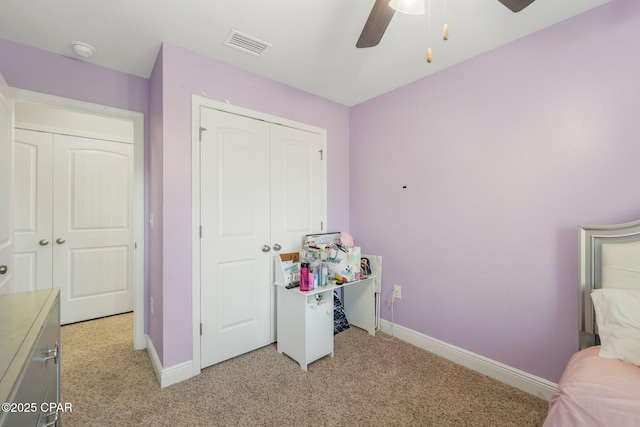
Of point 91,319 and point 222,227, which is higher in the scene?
point 222,227

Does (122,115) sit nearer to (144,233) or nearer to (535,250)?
(144,233)

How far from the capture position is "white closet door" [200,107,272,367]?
7.04 ft

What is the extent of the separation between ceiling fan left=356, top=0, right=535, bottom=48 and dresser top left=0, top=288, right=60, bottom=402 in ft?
5.46

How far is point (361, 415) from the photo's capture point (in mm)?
1655

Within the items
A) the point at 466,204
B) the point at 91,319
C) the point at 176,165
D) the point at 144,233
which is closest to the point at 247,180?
the point at 176,165

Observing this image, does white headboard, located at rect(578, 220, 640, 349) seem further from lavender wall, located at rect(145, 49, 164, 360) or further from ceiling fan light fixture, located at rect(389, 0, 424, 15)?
lavender wall, located at rect(145, 49, 164, 360)

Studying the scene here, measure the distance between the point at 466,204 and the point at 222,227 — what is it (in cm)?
193

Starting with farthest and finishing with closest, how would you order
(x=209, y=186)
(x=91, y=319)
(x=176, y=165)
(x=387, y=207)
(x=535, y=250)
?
(x=91, y=319) → (x=387, y=207) → (x=209, y=186) → (x=176, y=165) → (x=535, y=250)

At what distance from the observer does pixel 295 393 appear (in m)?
1.86

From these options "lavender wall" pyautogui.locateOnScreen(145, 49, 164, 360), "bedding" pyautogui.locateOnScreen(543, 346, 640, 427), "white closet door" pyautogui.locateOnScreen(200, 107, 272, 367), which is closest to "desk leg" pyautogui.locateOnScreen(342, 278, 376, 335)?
"white closet door" pyautogui.locateOnScreen(200, 107, 272, 367)

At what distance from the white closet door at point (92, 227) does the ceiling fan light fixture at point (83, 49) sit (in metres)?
1.40

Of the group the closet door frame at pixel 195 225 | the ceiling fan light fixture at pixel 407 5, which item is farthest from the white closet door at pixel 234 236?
the ceiling fan light fixture at pixel 407 5

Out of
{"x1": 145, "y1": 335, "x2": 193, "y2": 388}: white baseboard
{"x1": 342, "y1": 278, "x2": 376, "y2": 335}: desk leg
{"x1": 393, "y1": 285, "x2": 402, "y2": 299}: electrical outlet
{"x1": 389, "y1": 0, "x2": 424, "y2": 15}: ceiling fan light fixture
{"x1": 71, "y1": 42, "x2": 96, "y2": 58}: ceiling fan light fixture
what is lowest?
{"x1": 145, "y1": 335, "x2": 193, "y2": 388}: white baseboard

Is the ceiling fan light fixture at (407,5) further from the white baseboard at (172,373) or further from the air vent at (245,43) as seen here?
the white baseboard at (172,373)
